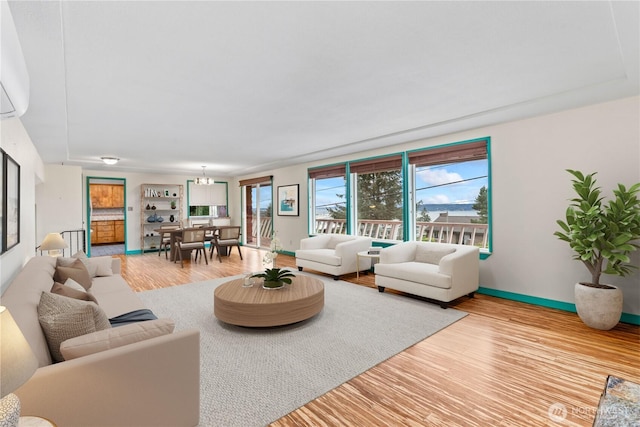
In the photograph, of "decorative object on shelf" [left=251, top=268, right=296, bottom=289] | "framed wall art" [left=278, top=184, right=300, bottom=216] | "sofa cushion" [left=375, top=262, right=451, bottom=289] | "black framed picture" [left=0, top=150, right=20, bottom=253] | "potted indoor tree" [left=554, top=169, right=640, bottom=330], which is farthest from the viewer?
"framed wall art" [left=278, top=184, right=300, bottom=216]

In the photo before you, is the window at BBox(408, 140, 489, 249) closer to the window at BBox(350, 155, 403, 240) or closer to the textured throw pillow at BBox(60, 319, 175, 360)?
the window at BBox(350, 155, 403, 240)

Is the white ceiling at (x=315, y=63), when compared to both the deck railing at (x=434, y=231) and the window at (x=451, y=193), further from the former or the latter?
the deck railing at (x=434, y=231)

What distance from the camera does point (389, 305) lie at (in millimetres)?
3879

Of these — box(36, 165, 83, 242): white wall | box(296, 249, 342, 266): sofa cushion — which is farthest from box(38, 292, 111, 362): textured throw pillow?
box(36, 165, 83, 242): white wall

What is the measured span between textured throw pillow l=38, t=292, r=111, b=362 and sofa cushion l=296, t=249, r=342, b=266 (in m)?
3.83

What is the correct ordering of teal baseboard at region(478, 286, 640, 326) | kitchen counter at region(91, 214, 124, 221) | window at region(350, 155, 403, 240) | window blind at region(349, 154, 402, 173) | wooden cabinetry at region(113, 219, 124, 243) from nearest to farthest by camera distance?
1. teal baseboard at region(478, 286, 640, 326)
2. window blind at region(349, 154, 402, 173)
3. window at region(350, 155, 403, 240)
4. kitchen counter at region(91, 214, 124, 221)
5. wooden cabinetry at region(113, 219, 124, 243)

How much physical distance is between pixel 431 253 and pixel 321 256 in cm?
192

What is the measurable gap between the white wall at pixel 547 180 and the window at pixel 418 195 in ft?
0.88

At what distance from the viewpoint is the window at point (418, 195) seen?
462 cm

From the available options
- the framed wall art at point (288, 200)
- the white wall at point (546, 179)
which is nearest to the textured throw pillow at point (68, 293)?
the white wall at point (546, 179)

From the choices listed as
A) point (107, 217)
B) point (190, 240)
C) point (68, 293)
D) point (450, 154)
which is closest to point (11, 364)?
point (68, 293)

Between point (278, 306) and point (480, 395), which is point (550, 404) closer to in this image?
point (480, 395)

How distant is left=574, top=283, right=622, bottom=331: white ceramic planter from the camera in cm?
298

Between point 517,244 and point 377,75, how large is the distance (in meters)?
3.05
